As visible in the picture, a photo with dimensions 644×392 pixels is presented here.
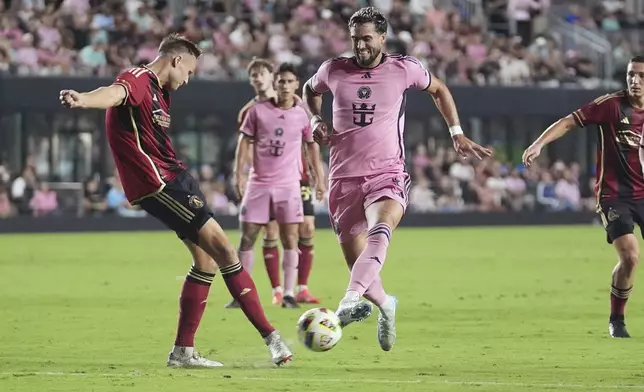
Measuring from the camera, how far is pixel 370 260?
9.07 m

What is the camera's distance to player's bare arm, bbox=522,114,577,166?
10.7 meters

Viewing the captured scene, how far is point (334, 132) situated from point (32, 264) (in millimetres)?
12185

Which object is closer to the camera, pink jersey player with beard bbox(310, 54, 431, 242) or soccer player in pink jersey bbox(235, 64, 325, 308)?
pink jersey player with beard bbox(310, 54, 431, 242)

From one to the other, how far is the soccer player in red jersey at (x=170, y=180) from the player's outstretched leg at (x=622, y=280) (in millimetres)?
3420

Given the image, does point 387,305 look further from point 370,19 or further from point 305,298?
point 305,298

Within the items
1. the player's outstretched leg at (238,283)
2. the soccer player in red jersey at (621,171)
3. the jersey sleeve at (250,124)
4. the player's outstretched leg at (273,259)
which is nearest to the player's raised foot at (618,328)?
the soccer player in red jersey at (621,171)

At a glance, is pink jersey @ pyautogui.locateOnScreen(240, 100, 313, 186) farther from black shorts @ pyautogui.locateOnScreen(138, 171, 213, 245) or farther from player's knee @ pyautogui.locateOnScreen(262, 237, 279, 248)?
black shorts @ pyautogui.locateOnScreen(138, 171, 213, 245)

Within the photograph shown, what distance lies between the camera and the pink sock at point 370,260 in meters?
8.94

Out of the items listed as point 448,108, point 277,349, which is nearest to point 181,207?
point 277,349

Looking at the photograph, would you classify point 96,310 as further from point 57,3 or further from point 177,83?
point 57,3

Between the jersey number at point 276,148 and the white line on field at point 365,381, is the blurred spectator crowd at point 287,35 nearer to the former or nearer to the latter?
the jersey number at point 276,148

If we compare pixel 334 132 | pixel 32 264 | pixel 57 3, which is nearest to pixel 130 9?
pixel 57 3

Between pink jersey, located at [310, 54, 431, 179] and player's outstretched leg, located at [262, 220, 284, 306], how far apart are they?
4.64m

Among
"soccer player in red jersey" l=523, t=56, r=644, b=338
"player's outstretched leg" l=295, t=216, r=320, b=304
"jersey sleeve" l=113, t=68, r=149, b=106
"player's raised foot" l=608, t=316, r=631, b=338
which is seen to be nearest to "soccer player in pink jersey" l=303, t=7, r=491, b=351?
"jersey sleeve" l=113, t=68, r=149, b=106
